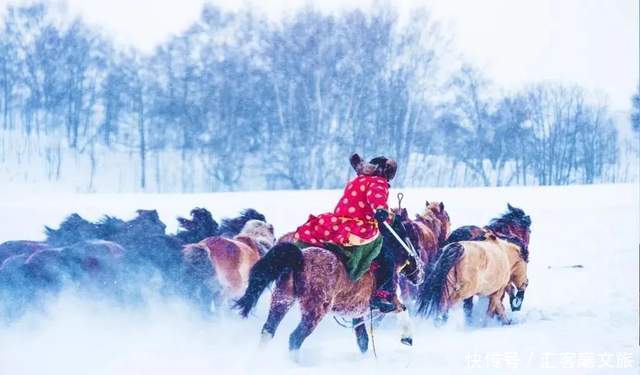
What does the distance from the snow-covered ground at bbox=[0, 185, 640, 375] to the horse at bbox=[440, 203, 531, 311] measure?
80 mm

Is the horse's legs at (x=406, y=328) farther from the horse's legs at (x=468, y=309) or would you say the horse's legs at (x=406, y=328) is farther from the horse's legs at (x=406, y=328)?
the horse's legs at (x=468, y=309)

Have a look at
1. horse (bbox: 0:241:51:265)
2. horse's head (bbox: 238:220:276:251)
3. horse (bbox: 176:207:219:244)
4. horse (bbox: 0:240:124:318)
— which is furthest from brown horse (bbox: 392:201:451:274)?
horse (bbox: 0:241:51:265)

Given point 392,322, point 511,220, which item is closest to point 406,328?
point 392,322

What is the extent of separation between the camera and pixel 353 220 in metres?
3.97

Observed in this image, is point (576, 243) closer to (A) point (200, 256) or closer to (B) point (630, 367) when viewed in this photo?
(B) point (630, 367)

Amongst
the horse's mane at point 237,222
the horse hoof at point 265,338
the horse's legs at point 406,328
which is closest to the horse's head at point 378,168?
the horse's legs at point 406,328

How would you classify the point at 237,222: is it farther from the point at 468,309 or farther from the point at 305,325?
the point at 468,309

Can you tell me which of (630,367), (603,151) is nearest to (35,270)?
(630,367)

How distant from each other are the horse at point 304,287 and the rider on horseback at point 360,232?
5cm

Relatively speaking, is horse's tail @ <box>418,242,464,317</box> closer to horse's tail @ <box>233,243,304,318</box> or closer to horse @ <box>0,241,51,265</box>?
horse's tail @ <box>233,243,304,318</box>

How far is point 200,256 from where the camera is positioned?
4480 mm

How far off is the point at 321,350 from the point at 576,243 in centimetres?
230

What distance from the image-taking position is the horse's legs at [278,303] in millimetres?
3850

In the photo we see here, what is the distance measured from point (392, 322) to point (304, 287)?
0.75 meters
